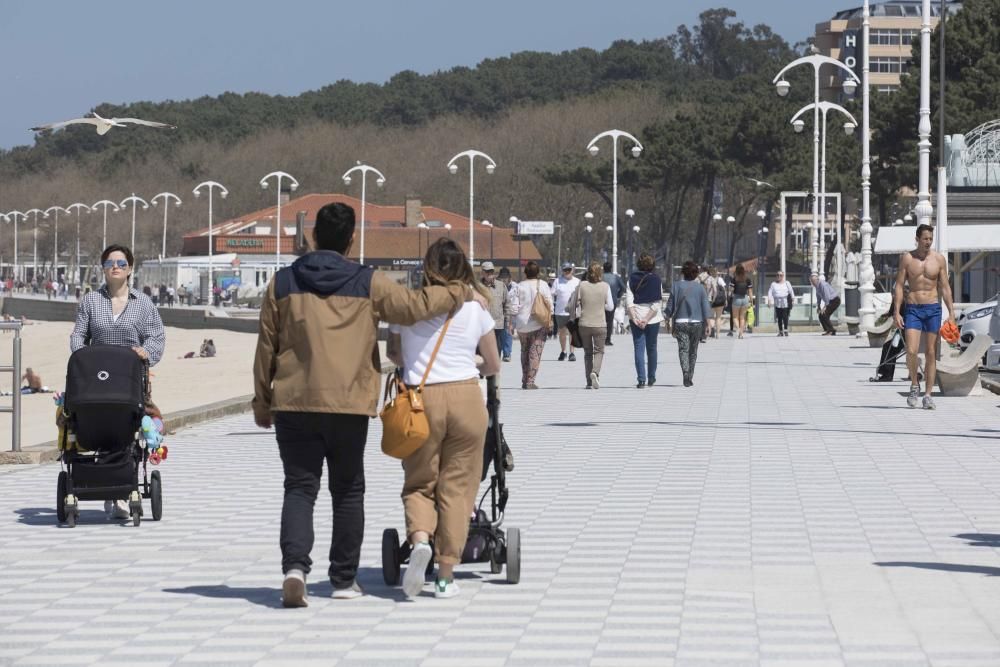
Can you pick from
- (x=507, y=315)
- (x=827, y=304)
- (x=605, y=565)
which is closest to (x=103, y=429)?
(x=605, y=565)

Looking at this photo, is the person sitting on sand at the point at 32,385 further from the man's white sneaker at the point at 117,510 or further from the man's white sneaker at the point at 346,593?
the man's white sneaker at the point at 346,593

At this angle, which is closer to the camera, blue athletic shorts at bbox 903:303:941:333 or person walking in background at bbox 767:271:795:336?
blue athletic shorts at bbox 903:303:941:333

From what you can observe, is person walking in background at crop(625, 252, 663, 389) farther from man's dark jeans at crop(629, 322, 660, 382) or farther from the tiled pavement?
the tiled pavement

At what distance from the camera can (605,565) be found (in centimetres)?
859

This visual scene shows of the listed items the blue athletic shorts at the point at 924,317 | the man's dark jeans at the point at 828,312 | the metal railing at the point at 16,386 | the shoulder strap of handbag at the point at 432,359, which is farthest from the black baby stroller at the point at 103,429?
the man's dark jeans at the point at 828,312

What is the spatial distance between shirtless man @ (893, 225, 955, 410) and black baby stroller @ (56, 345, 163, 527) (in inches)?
374

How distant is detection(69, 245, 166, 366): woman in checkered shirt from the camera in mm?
10586

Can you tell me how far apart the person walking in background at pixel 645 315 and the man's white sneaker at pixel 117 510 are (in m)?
13.0

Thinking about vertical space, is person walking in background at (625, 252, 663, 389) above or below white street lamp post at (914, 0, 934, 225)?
below

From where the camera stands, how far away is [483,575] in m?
8.36

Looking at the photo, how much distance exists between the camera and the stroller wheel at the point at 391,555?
7973 millimetres

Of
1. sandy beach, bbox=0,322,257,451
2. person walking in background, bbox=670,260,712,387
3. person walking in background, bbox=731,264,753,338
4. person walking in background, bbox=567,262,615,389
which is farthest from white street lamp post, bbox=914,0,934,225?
person walking in background, bbox=731,264,753,338

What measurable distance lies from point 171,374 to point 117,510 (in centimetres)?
3369

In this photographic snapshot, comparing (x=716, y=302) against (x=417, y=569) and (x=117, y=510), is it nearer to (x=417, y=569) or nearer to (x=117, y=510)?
(x=117, y=510)
